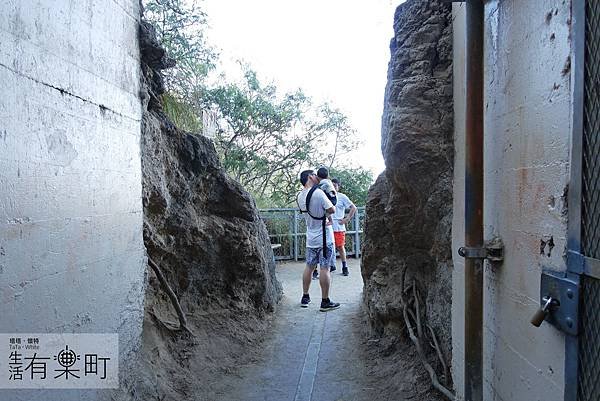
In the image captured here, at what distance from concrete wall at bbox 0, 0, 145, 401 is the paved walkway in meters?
1.44

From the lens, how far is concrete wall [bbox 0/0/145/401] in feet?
7.90

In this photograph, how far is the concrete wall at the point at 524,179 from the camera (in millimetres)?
1825

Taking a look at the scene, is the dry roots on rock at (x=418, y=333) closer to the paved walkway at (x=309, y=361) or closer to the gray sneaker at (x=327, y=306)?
the paved walkway at (x=309, y=361)

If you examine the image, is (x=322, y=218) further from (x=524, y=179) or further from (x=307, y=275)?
(x=524, y=179)

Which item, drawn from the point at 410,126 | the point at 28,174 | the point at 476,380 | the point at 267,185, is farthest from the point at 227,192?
the point at 267,185

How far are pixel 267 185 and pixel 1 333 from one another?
14.0 metres

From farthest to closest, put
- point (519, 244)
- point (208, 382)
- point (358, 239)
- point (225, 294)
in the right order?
point (358, 239) → point (225, 294) → point (208, 382) → point (519, 244)

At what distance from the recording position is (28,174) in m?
2.53

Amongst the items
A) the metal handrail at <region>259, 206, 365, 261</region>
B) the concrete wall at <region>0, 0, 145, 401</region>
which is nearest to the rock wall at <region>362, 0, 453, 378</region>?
the concrete wall at <region>0, 0, 145, 401</region>

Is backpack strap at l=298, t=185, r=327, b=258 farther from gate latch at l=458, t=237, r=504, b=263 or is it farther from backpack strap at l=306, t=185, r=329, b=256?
gate latch at l=458, t=237, r=504, b=263

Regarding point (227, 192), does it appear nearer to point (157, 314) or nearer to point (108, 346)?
point (157, 314)

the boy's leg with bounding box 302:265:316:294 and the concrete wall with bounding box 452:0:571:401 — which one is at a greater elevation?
the concrete wall with bounding box 452:0:571:401

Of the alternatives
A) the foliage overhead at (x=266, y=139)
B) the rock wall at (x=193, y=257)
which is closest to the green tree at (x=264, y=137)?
the foliage overhead at (x=266, y=139)

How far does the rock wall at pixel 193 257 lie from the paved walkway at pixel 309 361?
292 millimetres
